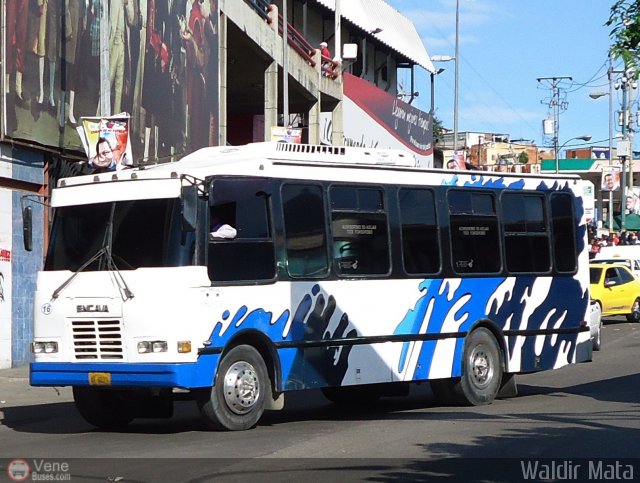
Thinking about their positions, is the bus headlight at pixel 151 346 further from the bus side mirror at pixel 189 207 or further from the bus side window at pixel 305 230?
the bus side window at pixel 305 230

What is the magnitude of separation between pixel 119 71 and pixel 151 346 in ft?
47.1

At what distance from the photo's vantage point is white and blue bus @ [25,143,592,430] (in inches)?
508

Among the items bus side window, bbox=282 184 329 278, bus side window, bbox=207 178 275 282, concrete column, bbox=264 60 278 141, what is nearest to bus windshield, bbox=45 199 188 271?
bus side window, bbox=207 178 275 282

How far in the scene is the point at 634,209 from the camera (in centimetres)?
8475

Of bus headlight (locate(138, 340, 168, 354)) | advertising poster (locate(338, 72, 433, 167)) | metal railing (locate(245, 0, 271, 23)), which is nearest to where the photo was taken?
bus headlight (locate(138, 340, 168, 354))

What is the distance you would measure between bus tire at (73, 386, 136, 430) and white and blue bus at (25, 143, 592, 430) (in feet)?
0.06

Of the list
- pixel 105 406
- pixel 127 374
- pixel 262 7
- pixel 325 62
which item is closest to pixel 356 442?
pixel 127 374

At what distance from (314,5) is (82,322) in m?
35.9

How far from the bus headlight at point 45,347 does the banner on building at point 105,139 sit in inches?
273

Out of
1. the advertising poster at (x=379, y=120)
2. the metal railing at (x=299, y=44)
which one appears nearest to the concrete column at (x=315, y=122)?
the metal railing at (x=299, y=44)

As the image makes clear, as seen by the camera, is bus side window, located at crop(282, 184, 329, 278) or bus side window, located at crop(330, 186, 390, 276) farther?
bus side window, located at crop(330, 186, 390, 276)

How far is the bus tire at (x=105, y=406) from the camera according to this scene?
45.7 feet

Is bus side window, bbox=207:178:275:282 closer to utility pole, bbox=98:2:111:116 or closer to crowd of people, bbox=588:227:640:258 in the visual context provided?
utility pole, bbox=98:2:111:116

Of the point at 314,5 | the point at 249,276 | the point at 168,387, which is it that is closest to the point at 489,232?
the point at 249,276
